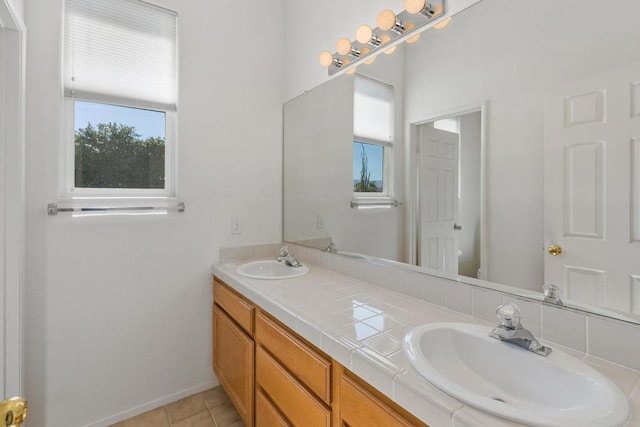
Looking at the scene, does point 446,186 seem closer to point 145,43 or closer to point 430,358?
point 430,358

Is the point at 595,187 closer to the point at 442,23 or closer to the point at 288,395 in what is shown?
the point at 442,23

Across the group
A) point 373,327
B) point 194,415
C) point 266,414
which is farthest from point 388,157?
point 194,415

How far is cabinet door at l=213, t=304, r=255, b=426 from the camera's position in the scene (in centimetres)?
149

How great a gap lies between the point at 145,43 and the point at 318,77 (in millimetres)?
1015

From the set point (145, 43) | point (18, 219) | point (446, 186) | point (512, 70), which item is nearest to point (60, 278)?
point (18, 219)

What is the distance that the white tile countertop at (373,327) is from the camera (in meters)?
0.67

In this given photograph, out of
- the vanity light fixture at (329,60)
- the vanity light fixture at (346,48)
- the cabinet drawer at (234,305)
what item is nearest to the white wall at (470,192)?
the vanity light fixture at (346,48)

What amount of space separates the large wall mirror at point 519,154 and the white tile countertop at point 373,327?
18 centimetres

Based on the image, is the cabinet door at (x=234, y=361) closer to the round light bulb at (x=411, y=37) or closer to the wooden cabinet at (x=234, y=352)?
the wooden cabinet at (x=234, y=352)

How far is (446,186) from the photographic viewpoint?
1259 millimetres

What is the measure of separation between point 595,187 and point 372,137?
931 mm

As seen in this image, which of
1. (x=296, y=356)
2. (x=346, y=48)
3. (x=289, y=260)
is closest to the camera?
(x=296, y=356)

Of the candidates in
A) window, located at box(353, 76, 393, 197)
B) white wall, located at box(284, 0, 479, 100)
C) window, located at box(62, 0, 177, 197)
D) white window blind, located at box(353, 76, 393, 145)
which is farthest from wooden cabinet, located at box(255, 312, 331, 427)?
white wall, located at box(284, 0, 479, 100)

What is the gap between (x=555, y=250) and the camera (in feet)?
3.21
